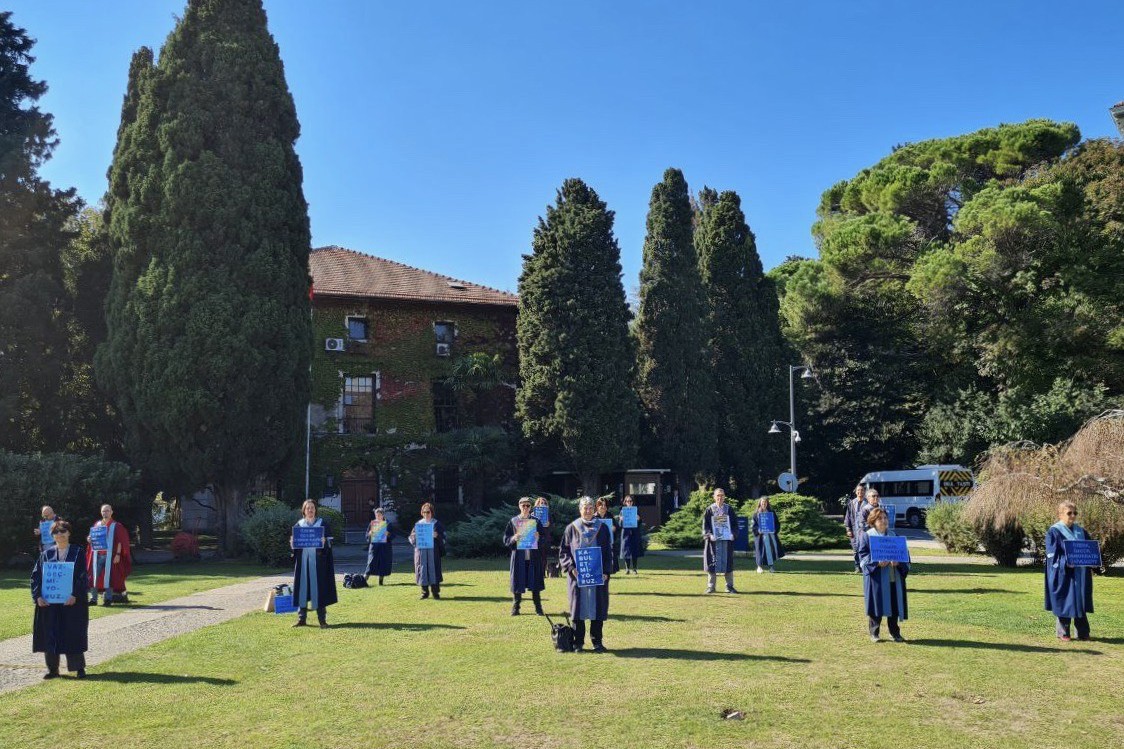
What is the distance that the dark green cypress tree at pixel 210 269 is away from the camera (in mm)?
25797

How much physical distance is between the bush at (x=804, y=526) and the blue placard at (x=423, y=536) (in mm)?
13675

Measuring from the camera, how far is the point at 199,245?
1029 inches

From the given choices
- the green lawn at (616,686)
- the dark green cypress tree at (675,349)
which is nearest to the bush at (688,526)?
the dark green cypress tree at (675,349)

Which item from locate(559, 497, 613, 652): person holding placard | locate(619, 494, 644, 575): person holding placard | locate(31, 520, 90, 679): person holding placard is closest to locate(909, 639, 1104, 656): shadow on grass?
locate(559, 497, 613, 652): person holding placard

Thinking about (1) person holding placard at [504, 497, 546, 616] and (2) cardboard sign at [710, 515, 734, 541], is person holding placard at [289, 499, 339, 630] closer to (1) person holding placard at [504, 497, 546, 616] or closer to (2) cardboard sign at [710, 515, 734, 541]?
(1) person holding placard at [504, 497, 546, 616]

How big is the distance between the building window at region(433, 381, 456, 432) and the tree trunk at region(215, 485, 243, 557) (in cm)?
1347

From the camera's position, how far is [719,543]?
16.4 meters

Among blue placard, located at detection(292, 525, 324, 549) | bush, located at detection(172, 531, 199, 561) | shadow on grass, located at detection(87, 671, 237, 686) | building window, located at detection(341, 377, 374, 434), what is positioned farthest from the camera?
building window, located at detection(341, 377, 374, 434)

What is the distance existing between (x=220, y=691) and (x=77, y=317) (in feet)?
83.3

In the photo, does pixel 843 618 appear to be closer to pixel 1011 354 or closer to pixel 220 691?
pixel 220 691

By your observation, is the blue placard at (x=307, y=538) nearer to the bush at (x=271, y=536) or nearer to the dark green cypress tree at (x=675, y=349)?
the bush at (x=271, y=536)

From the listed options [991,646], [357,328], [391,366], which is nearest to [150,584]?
[991,646]

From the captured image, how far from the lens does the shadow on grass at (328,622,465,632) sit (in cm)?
1247

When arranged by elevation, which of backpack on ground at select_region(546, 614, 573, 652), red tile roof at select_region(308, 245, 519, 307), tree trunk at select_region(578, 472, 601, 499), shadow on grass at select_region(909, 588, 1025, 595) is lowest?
shadow on grass at select_region(909, 588, 1025, 595)
